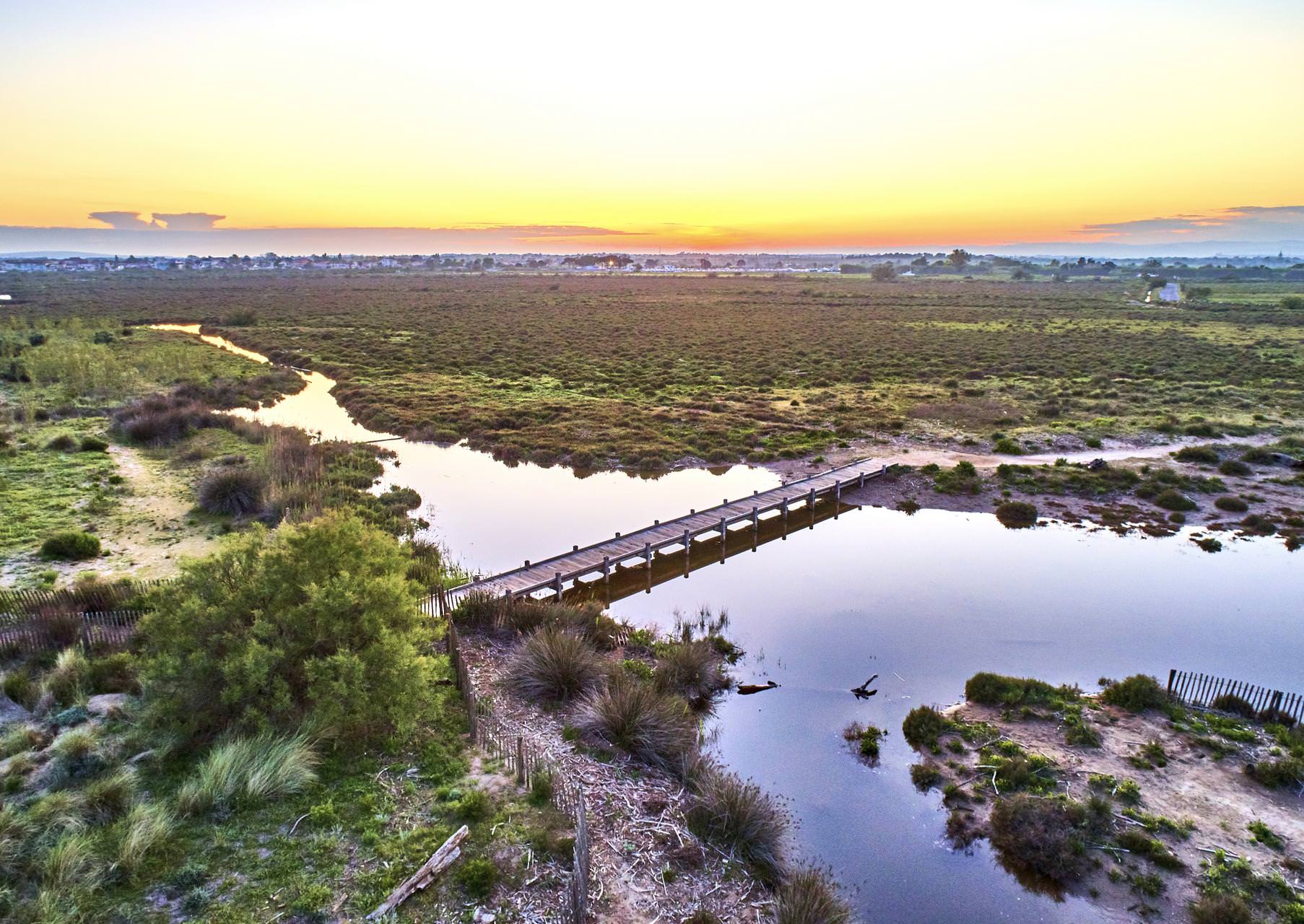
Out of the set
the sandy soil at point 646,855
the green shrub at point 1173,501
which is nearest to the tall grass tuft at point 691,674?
the sandy soil at point 646,855

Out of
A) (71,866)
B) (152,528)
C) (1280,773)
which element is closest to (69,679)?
(71,866)

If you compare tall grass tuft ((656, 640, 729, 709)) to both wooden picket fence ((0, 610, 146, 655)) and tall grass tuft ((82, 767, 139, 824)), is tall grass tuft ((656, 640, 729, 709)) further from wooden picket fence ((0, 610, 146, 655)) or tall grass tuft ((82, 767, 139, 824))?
wooden picket fence ((0, 610, 146, 655))

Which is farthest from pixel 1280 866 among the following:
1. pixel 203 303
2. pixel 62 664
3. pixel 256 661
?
pixel 203 303

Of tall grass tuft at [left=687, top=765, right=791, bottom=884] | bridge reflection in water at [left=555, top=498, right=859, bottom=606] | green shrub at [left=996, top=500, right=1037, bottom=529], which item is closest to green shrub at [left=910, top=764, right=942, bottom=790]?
tall grass tuft at [left=687, top=765, right=791, bottom=884]

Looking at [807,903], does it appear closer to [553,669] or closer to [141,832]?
[553,669]

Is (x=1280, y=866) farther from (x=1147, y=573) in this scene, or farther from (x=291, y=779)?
(x=291, y=779)
